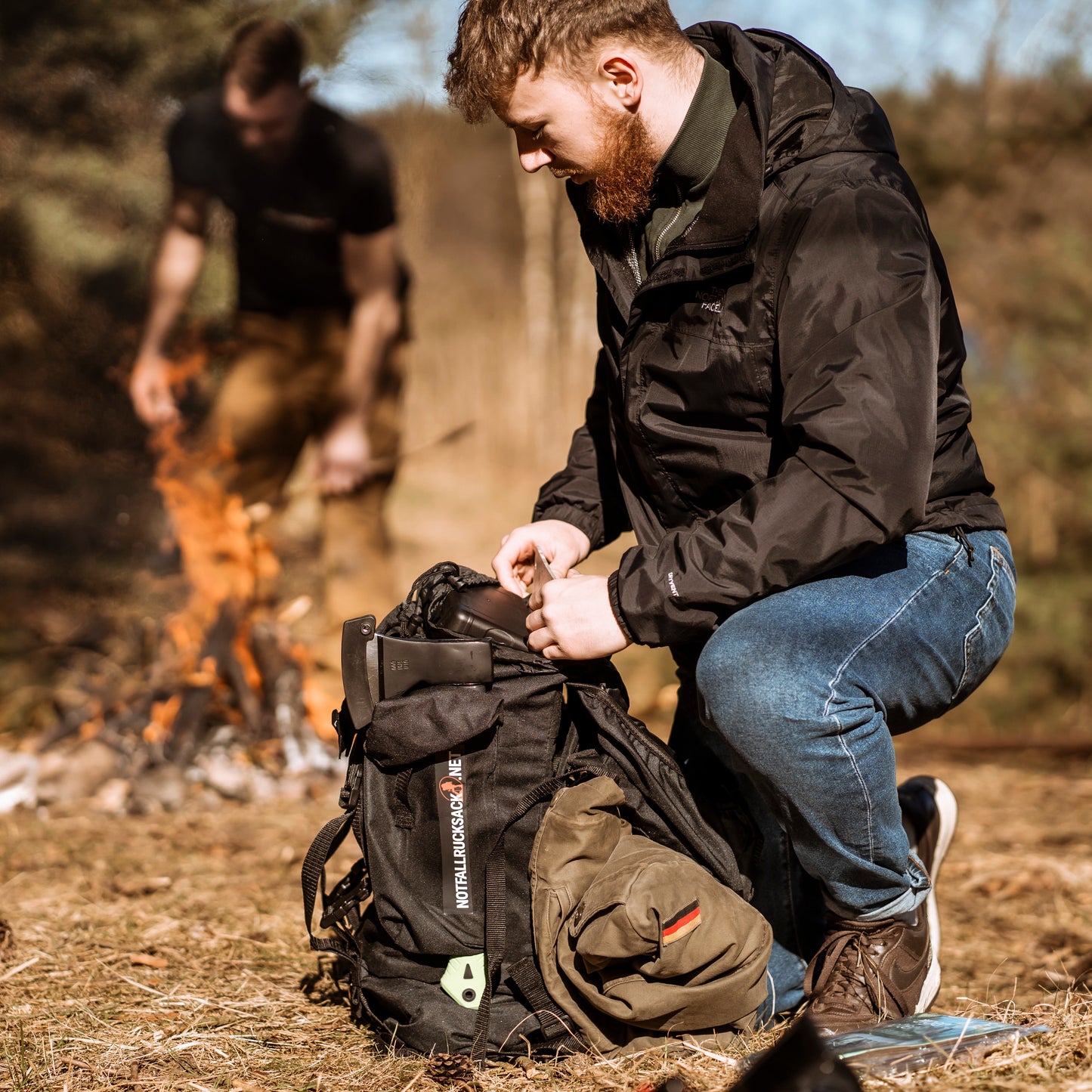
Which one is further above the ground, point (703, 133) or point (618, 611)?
point (703, 133)

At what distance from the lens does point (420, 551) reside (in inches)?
314

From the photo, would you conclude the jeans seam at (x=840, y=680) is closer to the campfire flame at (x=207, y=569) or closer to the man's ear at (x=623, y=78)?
the man's ear at (x=623, y=78)

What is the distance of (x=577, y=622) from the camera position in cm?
197

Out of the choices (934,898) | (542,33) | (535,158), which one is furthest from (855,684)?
(542,33)

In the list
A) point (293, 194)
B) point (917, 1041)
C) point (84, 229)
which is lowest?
point (917, 1041)

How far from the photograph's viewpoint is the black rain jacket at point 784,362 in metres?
1.83

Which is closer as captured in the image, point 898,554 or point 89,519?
point 898,554

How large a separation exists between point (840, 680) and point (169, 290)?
15.7 ft

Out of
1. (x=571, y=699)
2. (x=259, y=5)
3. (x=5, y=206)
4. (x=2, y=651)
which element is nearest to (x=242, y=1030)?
(x=571, y=699)

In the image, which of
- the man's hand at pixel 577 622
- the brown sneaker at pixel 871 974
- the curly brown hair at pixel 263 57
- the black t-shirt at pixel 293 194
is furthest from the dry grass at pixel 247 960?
the curly brown hair at pixel 263 57

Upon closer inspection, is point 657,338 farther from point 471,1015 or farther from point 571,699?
point 471,1015

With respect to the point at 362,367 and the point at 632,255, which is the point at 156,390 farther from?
the point at 632,255

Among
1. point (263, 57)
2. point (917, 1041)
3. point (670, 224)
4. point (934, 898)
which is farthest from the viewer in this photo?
point (263, 57)

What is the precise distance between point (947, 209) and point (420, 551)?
288 inches
